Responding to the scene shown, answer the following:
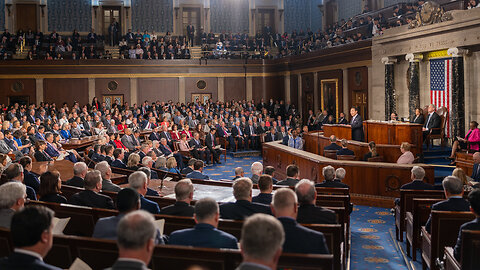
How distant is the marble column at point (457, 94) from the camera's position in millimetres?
12516

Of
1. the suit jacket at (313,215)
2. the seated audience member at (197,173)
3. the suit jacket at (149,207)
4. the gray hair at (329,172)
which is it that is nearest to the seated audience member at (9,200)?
the suit jacket at (149,207)

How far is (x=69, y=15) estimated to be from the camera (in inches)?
1060

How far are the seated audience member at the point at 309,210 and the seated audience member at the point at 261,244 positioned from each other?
216 centimetres

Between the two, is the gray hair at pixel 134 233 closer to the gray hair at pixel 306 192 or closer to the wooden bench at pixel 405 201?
the gray hair at pixel 306 192

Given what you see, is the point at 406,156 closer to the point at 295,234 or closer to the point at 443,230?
the point at 443,230

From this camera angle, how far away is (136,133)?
14.4 m

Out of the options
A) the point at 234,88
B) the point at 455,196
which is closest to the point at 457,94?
the point at 455,196

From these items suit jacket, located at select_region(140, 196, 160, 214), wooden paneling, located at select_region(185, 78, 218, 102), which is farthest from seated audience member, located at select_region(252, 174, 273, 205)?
wooden paneling, located at select_region(185, 78, 218, 102)

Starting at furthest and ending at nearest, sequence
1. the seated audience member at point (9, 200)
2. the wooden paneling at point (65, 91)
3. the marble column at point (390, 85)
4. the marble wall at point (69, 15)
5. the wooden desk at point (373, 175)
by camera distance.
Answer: the marble wall at point (69, 15) → the wooden paneling at point (65, 91) → the marble column at point (390, 85) → the wooden desk at point (373, 175) → the seated audience member at point (9, 200)

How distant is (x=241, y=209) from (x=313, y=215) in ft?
2.13

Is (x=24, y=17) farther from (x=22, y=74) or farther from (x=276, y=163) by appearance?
(x=276, y=163)

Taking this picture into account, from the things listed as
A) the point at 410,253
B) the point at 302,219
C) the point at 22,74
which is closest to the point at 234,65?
the point at 22,74

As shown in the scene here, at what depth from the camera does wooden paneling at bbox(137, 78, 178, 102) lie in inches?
930

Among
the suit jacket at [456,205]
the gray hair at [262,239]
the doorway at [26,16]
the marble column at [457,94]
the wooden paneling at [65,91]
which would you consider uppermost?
the doorway at [26,16]
